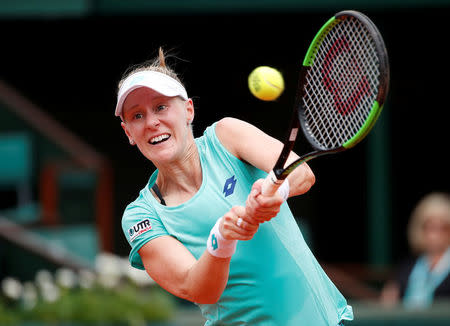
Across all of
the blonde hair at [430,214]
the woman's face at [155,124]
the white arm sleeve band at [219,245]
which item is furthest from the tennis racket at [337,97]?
the blonde hair at [430,214]

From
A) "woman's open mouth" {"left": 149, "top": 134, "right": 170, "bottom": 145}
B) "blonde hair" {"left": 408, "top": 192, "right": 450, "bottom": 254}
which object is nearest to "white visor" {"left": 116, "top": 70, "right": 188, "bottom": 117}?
"woman's open mouth" {"left": 149, "top": 134, "right": 170, "bottom": 145}

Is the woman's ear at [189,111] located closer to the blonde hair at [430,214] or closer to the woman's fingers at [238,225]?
the woman's fingers at [238,225]

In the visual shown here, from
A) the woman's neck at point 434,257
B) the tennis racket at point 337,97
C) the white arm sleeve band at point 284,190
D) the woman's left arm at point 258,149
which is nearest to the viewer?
the tennis racket at point 337,97

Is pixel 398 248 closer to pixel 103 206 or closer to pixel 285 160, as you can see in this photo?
pixel 103 206

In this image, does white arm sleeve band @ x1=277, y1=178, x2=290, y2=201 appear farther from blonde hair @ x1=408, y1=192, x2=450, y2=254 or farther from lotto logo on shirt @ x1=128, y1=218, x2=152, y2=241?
blonde hair @ x1=408, y1=192, x2=450, y2=254

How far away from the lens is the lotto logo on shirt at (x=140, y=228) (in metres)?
2.98

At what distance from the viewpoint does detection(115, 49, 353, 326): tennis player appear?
2910 mm

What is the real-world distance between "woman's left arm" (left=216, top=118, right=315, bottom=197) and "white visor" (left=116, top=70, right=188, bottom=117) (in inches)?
8.6

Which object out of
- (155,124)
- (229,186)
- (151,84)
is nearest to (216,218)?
(229,186)

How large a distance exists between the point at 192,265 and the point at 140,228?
269 millimetres

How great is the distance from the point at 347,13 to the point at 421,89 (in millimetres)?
9903

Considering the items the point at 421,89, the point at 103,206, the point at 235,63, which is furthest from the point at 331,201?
the point at 103,206

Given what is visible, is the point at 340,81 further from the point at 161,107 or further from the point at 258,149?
the point at 161,107

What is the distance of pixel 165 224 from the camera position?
3.02 meters
